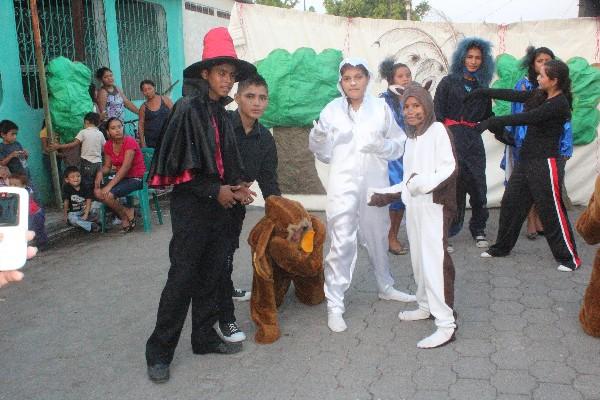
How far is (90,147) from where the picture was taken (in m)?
7.32

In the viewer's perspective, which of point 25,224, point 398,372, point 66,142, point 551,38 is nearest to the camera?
point 25,224

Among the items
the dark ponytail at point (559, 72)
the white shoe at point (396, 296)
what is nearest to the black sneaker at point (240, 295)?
the white shoe at point (396, 296)

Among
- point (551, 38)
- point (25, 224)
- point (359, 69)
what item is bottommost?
point (25, 224)

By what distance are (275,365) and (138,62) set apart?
827 cm

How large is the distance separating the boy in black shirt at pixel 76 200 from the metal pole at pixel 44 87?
28.5 inches

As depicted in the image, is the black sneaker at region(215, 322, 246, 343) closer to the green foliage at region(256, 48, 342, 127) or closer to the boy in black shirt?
the boy in black shirt

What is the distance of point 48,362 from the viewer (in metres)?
3.67

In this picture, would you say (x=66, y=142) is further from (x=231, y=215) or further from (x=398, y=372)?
(x=398, y=372)

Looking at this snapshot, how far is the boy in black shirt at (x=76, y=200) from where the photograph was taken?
7.10 metres

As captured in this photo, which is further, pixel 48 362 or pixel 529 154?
pixel 529 154

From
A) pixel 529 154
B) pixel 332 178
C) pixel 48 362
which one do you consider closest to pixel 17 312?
pixel 48 362

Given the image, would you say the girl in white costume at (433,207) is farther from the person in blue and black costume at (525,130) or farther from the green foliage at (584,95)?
the green foliage at (584,95)

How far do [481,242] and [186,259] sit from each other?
3.54 meters

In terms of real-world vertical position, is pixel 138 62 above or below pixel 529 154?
above
